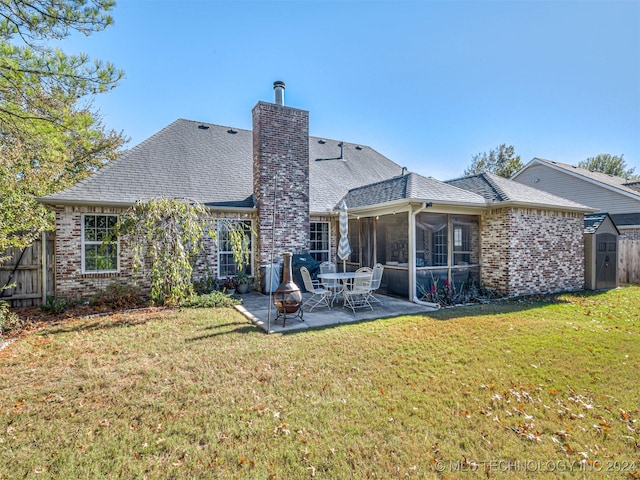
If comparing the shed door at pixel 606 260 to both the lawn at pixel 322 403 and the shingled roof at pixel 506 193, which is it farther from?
the lawn at pixel 322 403

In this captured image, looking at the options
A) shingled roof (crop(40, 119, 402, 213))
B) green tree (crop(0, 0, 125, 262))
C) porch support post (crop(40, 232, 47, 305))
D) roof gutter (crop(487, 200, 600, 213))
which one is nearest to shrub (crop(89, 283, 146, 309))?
porch support post (crop(40, 232, 47, 305))

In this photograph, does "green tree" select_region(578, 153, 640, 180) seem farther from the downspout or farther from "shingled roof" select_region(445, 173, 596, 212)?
the downspout

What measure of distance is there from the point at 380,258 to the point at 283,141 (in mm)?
5230

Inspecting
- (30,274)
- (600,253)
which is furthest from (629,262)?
(30,274)

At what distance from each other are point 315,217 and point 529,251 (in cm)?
714

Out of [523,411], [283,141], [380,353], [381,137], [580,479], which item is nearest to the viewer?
[580,479]

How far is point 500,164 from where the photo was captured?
32844 mm

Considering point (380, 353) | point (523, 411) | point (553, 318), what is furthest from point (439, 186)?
point (523, 411)

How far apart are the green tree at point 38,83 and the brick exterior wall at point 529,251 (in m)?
10.6

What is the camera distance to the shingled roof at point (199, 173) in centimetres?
924

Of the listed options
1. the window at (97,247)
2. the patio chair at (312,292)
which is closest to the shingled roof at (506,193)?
the patio chair at (312,292)

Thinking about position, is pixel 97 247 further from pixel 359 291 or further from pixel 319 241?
pixel 359 291

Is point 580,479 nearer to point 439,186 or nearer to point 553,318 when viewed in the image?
point 553,318

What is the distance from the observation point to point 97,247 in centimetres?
895
